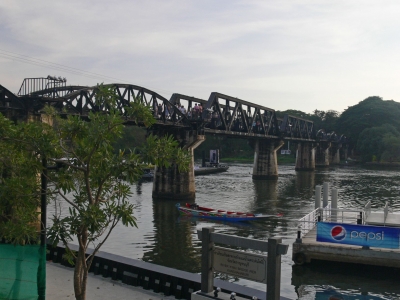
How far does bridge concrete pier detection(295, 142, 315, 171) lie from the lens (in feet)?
471

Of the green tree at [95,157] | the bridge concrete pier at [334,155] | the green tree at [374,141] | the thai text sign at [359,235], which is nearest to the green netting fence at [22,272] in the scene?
the green tree at [95,157]

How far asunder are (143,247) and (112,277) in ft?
58.2

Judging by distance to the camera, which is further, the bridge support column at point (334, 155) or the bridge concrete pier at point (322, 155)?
the bridge support column at point (334, 155)

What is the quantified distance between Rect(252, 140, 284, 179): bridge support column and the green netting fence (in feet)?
300

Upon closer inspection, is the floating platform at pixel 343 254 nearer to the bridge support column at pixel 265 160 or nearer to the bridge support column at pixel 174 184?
the bridge support column at pixel 174 184

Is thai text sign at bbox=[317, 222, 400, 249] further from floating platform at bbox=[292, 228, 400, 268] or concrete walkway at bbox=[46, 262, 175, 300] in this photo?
concrete walkway at bbox=[46, 262, 175, 300]

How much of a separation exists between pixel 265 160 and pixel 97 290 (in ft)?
303

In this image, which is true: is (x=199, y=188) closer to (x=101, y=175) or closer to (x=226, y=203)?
(x=226, y=203)

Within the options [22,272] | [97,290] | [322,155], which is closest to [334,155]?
[322,155]

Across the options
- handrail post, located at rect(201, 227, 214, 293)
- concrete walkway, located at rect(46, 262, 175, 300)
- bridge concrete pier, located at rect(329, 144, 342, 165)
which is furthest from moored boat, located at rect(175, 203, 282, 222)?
bridge concrete pier, located at rect(329, 144, 342, 165)

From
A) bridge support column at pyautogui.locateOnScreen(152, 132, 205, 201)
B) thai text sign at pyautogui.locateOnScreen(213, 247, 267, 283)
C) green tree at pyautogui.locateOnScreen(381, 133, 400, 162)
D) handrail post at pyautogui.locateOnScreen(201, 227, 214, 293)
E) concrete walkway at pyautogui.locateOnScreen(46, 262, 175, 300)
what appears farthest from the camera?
green tree at pyautogui.locateOnScreen(381, 133, 400, 162)

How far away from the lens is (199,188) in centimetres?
8169

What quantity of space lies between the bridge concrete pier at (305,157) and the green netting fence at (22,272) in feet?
437

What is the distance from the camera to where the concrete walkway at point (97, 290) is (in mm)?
16312
